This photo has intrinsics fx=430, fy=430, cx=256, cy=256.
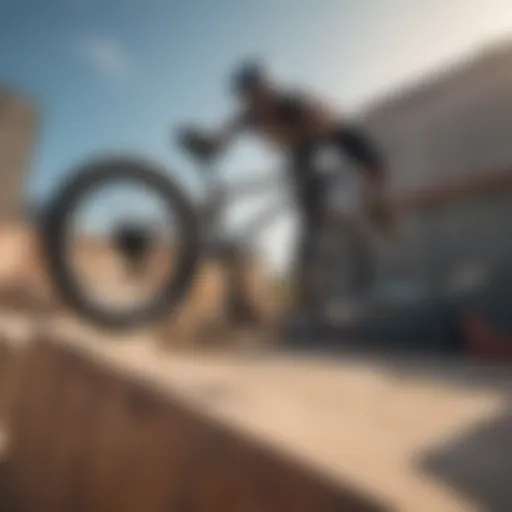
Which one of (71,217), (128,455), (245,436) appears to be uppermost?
(71,217)

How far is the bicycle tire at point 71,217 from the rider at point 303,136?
1.11 meters

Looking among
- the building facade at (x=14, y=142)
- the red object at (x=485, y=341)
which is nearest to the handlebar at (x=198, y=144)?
the red object at (x=485, y=341)

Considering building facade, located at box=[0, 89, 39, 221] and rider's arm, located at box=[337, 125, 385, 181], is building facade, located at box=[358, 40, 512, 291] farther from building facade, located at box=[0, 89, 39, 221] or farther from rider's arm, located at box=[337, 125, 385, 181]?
building facade, located at box=[0, 89, 39, 221]

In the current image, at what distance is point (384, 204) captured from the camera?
3822mm

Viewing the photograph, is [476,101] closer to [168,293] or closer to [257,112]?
[257,112]

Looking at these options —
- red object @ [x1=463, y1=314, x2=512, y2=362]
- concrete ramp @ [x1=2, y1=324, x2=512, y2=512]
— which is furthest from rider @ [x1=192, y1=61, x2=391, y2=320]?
red object @ [x1=463, y1=314, x2=512, y2=362]

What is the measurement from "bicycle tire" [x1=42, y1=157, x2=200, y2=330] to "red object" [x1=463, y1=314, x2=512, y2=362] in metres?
3.53

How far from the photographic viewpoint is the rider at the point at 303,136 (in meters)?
3.57

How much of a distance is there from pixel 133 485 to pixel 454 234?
6906mm

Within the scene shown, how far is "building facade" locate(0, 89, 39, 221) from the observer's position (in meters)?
11.5

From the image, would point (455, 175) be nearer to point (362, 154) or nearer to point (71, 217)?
point (362, 154)

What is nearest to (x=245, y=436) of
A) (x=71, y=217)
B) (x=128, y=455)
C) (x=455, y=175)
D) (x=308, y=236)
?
(x=128, y=455)

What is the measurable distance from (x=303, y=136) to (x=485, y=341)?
3112mm

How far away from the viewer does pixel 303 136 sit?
402 cm
